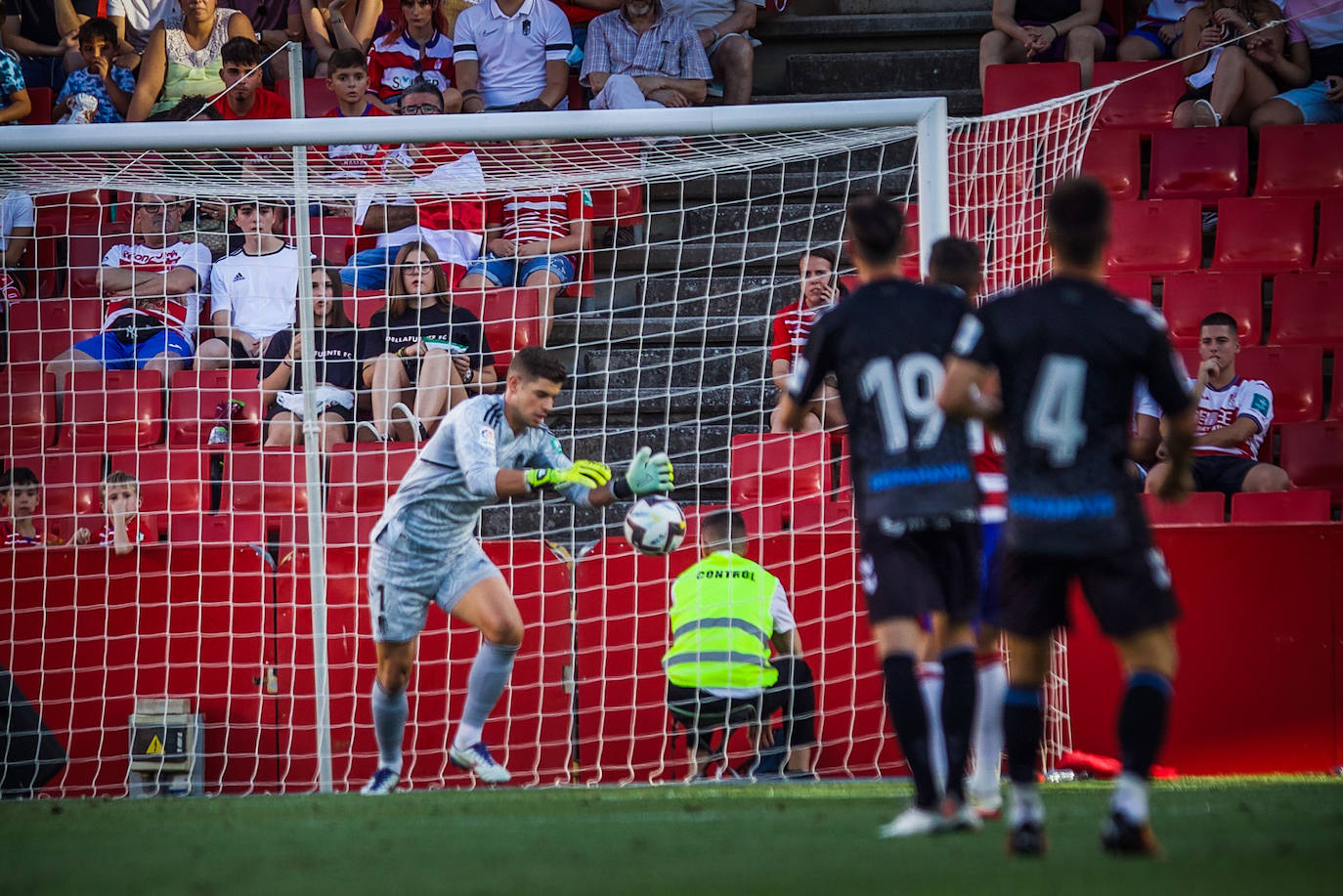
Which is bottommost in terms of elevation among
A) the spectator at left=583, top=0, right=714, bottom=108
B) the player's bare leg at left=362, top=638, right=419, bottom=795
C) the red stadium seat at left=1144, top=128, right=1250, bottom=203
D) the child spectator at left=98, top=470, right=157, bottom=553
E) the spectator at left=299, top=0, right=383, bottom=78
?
the player's bare leg at left=362, top=638, right=419, bottom=795

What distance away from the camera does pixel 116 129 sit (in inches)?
259

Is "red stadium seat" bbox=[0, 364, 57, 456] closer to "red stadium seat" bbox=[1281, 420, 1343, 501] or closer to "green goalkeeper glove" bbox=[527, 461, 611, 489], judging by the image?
"green goalkeeper glove" bbox=[527, 461, 611, 489]

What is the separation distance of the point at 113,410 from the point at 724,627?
392 centimetres

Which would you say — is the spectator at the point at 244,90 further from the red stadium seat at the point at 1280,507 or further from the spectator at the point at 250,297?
the red stadium seat at the point at 1280,507

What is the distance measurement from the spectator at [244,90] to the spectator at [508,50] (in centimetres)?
130

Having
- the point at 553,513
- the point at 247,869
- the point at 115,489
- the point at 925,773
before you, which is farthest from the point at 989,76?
the point at 247,869

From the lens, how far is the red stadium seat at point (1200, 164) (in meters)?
9.43

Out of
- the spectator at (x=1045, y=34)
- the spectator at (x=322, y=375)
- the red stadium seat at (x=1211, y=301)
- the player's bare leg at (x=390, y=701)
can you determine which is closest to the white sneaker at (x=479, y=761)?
the player's bare leg at (x=390, y=701)

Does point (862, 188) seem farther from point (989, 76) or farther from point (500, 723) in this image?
point (500, 723)

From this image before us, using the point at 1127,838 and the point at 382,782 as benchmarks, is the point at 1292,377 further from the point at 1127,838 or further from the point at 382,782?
the point at 1127,838

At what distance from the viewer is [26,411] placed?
882 centimetres

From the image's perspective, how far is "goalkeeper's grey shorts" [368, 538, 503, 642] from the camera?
6.44 metres

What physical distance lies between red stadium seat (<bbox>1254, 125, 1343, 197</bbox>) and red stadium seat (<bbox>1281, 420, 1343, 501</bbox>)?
1.82 metres

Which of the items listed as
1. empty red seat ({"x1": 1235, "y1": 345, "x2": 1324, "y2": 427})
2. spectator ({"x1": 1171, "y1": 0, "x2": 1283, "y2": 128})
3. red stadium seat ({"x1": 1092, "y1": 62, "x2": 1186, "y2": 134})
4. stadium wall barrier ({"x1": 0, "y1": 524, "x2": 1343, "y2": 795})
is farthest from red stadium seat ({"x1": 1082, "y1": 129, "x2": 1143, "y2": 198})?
stadium wall barrier ({"x1": 0, "y1": 524, "x2": 1343, "y2": 795})
